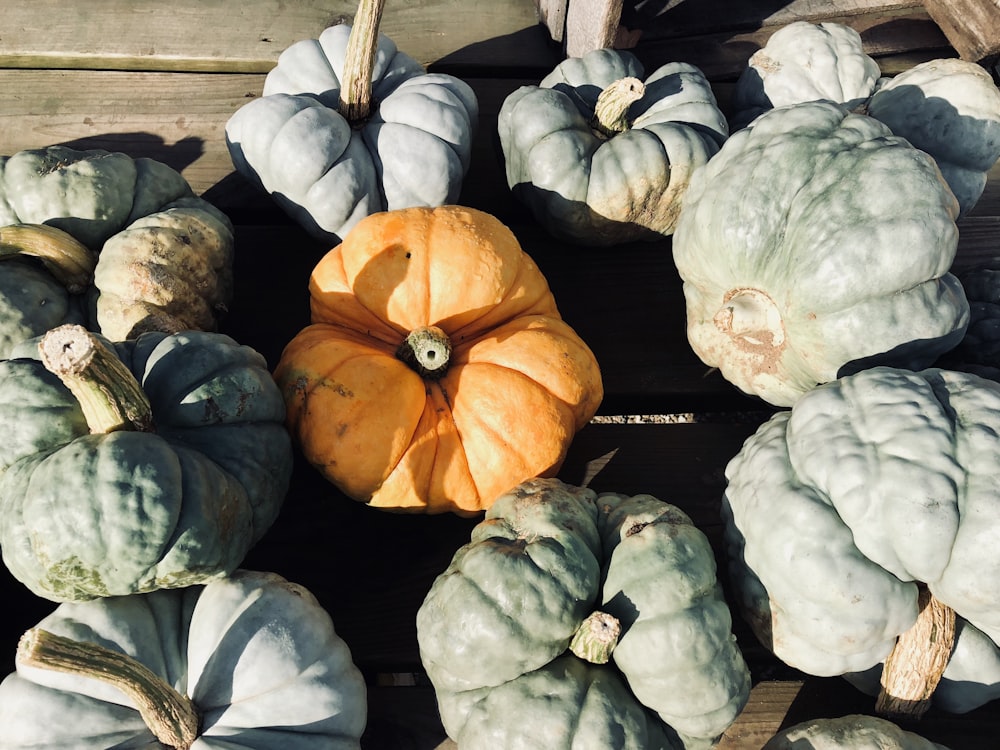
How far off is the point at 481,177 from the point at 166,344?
56.2 inches

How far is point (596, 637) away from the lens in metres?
1.62

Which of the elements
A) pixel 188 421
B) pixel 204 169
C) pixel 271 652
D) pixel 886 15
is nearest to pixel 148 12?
pixel 204 169

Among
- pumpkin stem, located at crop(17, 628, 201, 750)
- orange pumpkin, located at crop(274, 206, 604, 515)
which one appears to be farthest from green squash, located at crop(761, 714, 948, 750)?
pumpkin stem, located at crop(17, 628, 201, 750)

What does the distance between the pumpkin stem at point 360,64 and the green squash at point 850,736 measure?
217cm

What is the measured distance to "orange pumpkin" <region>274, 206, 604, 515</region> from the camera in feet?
6.49

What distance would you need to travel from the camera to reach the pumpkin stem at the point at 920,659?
5.82 feet

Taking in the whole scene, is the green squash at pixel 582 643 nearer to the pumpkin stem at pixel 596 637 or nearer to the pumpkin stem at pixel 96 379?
the pumpkin stem at pixel 596 637

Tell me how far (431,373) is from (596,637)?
0.82m

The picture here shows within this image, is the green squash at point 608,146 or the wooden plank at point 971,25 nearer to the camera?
the green squash at point 608,146

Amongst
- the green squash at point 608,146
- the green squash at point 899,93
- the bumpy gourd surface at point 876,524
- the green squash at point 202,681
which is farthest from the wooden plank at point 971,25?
the green squash at point 202,681

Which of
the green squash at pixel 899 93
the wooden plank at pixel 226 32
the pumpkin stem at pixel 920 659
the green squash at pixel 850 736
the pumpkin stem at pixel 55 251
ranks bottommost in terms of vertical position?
the green squash at pixel 850 736

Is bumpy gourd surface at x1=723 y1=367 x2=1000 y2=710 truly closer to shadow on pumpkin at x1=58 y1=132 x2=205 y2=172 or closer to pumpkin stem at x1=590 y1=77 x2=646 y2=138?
pumpkin stem at x1=590 y1=77 x2=646 y2=138

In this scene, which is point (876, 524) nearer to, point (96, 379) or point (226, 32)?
point (96, 379)

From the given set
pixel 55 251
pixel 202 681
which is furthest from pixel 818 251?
pixel 55 251
